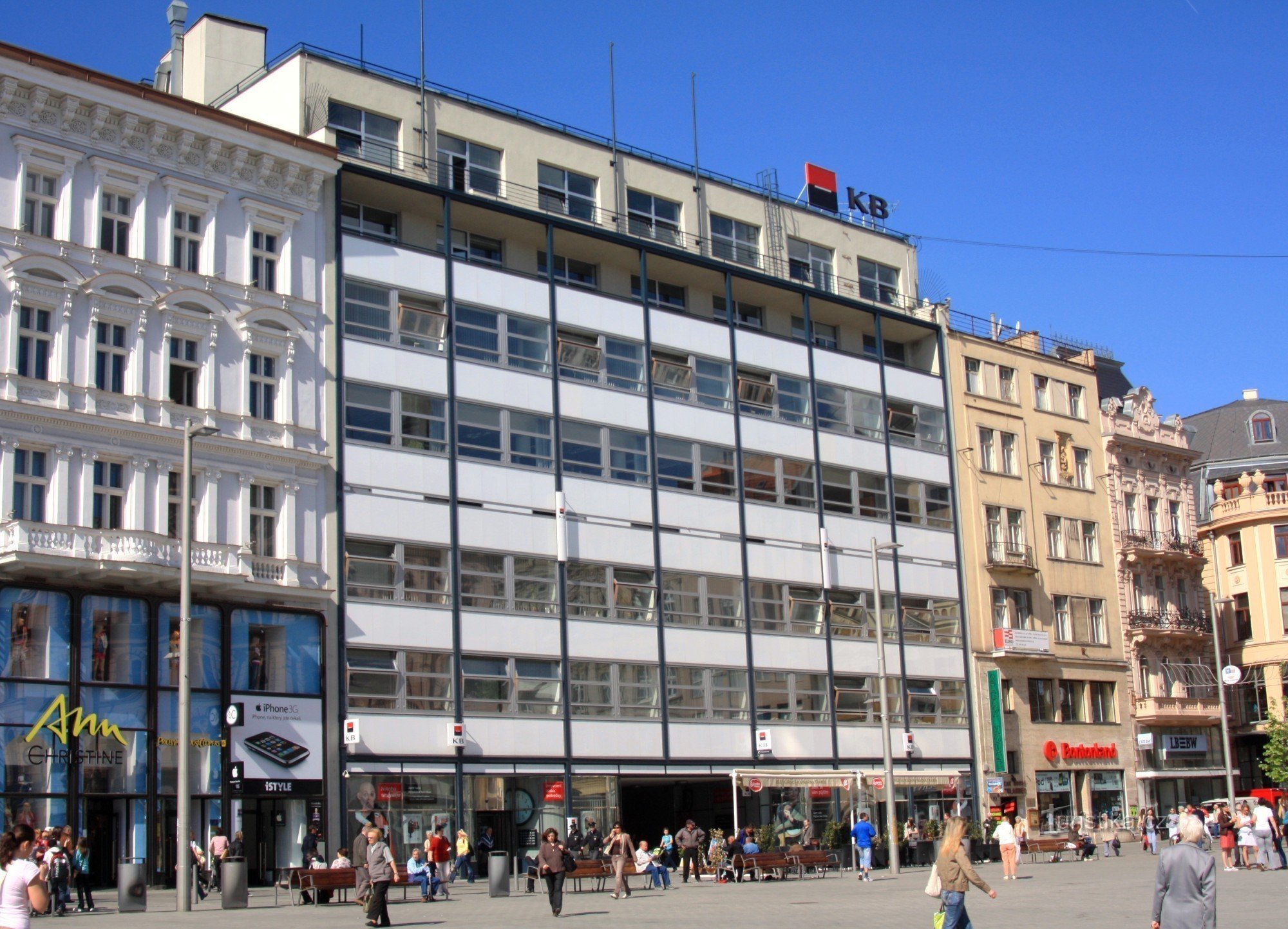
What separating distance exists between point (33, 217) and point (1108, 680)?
4586 centimetres

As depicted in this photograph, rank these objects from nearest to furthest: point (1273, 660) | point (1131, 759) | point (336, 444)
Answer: point (336, 444), point (1131, 759), point (1273, 660)

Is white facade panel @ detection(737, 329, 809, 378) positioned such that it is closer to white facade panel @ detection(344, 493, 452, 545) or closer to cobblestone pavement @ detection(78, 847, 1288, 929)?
white facade panel @ detection(344, 493, 452, 545)

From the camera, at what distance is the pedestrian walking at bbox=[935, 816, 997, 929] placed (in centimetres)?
1516

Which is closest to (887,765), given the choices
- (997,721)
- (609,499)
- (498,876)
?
(609,499)

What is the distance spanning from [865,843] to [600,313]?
19.6 meters

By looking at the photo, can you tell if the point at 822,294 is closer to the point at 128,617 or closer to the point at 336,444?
the point at 336,444

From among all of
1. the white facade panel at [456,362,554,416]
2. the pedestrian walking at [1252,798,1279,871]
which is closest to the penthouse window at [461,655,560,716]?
the white facade panel at [456,362,554,416]

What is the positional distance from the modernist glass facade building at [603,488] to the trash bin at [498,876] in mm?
6289

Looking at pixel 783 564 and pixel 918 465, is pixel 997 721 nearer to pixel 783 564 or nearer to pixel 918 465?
pixel 918 465

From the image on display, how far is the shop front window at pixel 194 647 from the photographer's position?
36125mm

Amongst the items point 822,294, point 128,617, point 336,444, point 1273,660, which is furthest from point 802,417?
point 1273,660

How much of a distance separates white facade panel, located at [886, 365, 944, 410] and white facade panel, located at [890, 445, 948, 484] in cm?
213

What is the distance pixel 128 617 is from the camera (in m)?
35.7

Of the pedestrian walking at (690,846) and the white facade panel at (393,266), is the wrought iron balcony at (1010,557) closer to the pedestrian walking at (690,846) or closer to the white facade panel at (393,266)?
the pedestrian walking at (690,846)
